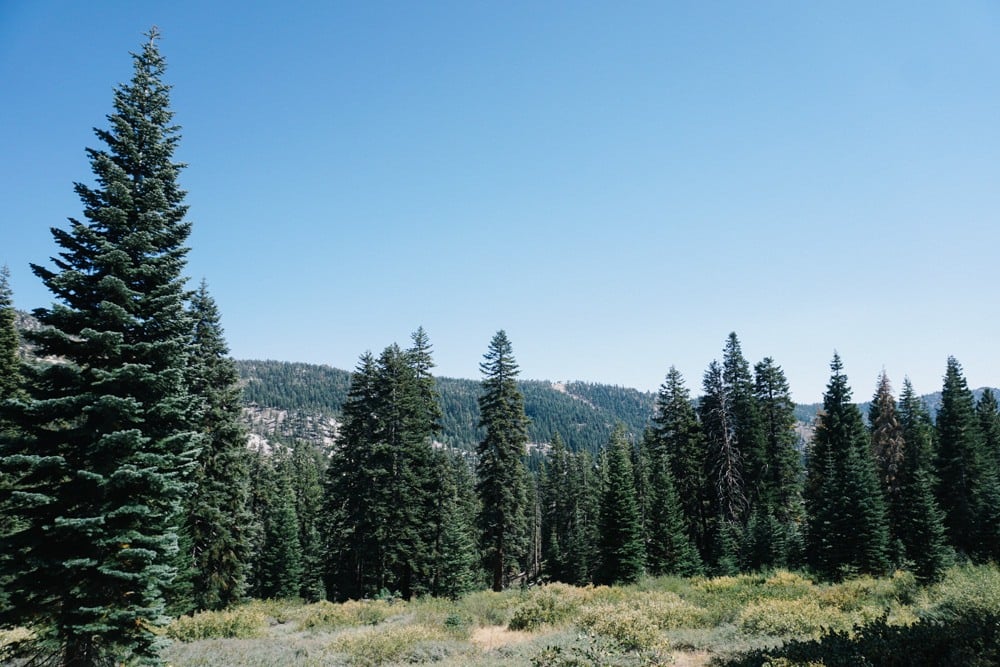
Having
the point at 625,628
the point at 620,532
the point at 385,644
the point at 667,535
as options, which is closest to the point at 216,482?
the point at 385,644

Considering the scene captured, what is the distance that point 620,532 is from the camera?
36.4 meters

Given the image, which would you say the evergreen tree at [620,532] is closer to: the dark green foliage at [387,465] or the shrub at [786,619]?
the dark green foliage at [387,465]

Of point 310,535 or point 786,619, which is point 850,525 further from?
point 310,535

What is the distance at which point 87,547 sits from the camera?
1214 cm

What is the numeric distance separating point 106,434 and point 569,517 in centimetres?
6859

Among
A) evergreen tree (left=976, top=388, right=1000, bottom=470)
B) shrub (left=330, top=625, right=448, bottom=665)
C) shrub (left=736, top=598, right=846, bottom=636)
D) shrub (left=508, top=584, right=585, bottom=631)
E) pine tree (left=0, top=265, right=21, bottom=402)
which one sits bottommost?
shrub (left=508, top=584, right=585, bottom=631)

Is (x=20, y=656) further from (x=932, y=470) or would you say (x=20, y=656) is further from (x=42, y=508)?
(x=932, y=470)

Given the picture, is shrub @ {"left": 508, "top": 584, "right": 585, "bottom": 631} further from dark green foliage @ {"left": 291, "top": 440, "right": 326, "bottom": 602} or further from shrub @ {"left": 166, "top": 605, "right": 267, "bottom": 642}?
dark green foliage @ {"left": 291, "top": 440, "right": 326, "bottom": 602}

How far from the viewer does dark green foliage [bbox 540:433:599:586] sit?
190ft

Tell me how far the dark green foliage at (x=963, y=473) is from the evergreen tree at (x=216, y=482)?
48.8 meters

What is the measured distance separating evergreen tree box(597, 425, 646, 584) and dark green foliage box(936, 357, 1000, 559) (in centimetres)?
2453

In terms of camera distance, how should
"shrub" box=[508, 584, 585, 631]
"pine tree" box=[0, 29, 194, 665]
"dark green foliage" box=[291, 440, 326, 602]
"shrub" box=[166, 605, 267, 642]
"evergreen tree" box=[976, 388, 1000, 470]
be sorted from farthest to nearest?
"dark green foliage" box=[291, 440, 326, 602] < "evergreen tree" box=[976, 388, 1000, 470] < "shrub" box=[508, 584, 585, 631] < "shrub" box=[166, 605, 267, 642] < "pine tree" box=[0, 29, 194, 665]

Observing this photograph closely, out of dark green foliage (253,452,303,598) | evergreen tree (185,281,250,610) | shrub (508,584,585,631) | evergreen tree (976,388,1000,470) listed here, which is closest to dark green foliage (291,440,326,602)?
dark green foliage (253,452,303,598)

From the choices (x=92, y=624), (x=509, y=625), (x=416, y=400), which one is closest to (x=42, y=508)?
(x=92, y=624)
